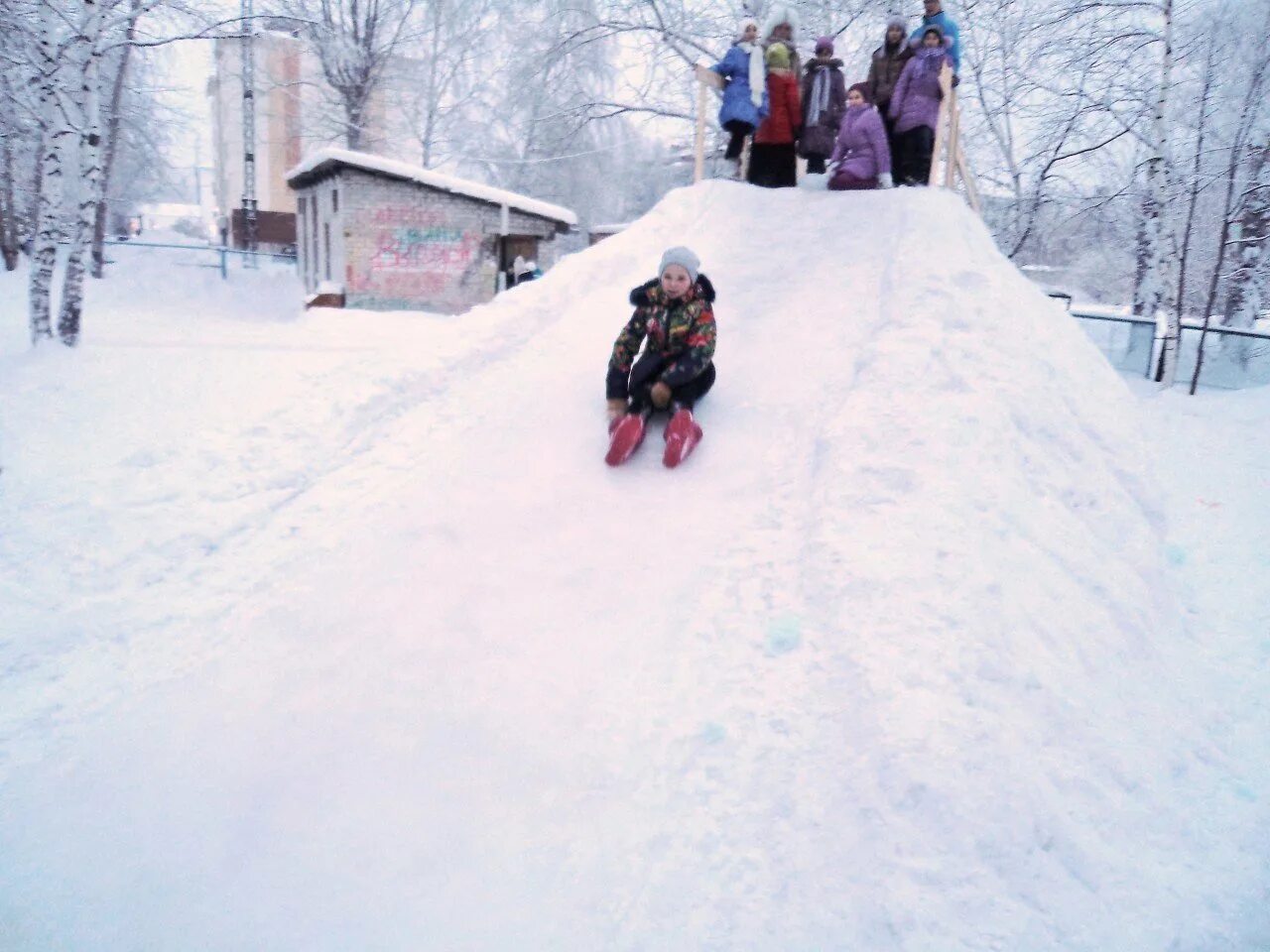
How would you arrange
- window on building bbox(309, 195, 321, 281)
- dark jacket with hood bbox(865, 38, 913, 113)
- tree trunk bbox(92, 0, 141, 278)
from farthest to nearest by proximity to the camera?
Result: window on building bbox(309, 195, 321, 281)
tree trunk bbox(92, 0, 141, 278)
dark jacket with hood bbox(865, 38, 913, 113)

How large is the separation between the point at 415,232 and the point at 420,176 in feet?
3.52

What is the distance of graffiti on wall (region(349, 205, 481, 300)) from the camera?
15.9 m

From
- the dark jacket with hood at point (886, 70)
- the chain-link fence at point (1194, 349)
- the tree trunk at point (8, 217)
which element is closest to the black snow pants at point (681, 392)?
the dark jacket with hood at point (886, 70)

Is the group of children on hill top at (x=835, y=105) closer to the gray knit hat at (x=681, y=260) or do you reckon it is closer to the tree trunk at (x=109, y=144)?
the gray knit hat at (x=681, y=260)

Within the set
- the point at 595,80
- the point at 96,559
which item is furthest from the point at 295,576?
the point at 595,80

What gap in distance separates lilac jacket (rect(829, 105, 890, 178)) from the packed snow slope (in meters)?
2.53

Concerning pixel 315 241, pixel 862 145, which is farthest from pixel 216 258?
pixel 862 145

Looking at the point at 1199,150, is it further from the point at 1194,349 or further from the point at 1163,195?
the point at 1194,349

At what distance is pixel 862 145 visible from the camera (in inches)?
287

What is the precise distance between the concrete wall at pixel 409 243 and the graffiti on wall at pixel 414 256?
0.06ft

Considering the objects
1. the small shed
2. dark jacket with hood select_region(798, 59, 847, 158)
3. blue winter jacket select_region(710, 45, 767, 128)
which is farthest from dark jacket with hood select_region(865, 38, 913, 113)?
the small shed

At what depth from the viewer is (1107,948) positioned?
214 centimetres

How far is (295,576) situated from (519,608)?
1.03 metres

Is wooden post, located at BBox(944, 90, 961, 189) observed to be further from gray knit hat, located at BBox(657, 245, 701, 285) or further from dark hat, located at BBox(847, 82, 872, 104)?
gray knit hat, located at BBox(657, 245, 701, 285)
